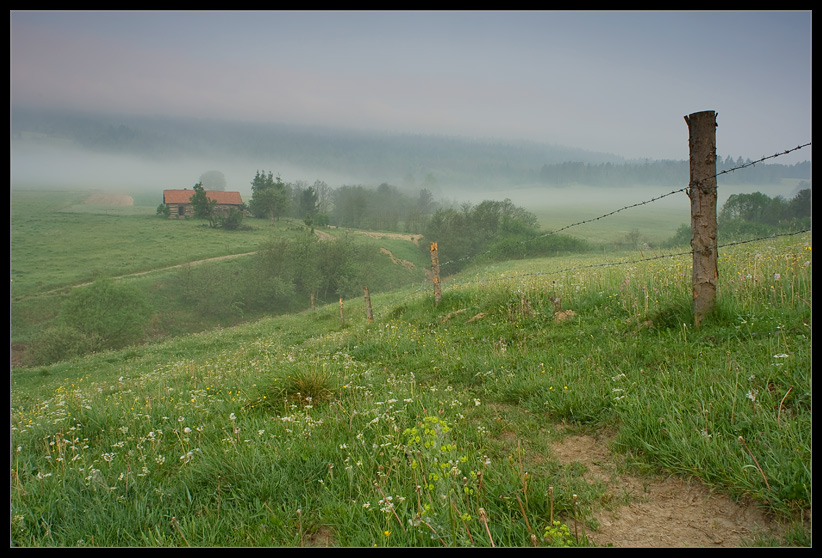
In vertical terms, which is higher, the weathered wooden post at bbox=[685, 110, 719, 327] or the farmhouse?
the farmhouse

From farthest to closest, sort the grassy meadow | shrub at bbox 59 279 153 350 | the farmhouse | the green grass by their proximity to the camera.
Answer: the farmhouse < the green grass < shrub at bbox 59 279 153 350 < the grassy meadow

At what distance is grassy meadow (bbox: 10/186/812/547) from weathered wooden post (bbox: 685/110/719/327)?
1.10 ft

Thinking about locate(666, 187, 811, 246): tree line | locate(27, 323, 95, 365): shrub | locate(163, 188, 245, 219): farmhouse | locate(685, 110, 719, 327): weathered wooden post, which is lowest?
locate(27, 323, 95, 365): shrub

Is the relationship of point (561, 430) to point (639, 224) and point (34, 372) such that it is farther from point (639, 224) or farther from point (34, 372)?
point (639, 224)

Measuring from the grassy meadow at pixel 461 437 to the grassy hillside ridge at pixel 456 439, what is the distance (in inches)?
0.9

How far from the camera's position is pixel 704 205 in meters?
6.02

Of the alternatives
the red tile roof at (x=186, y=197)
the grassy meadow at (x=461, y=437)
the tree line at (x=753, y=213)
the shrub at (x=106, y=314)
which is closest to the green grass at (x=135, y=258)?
the red tile roof at (x=186, y=197)

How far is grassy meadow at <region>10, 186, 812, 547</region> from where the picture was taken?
9.84 feet

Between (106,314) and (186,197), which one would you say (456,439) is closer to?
(106,314)

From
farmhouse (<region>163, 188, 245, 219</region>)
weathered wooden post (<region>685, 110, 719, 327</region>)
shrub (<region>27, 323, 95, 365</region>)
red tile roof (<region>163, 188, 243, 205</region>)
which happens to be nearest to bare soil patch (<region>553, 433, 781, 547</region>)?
weathered wooden post (<region>685, 110, 719, 327</region>)

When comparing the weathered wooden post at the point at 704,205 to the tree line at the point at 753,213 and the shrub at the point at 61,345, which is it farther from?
the tree line at the point at 753,213

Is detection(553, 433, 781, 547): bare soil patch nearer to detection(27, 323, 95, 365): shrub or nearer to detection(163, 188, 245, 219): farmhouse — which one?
detection(27, 323, 95, 365): shrub

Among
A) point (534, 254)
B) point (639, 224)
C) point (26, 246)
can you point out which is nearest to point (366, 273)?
point (534, 254)
